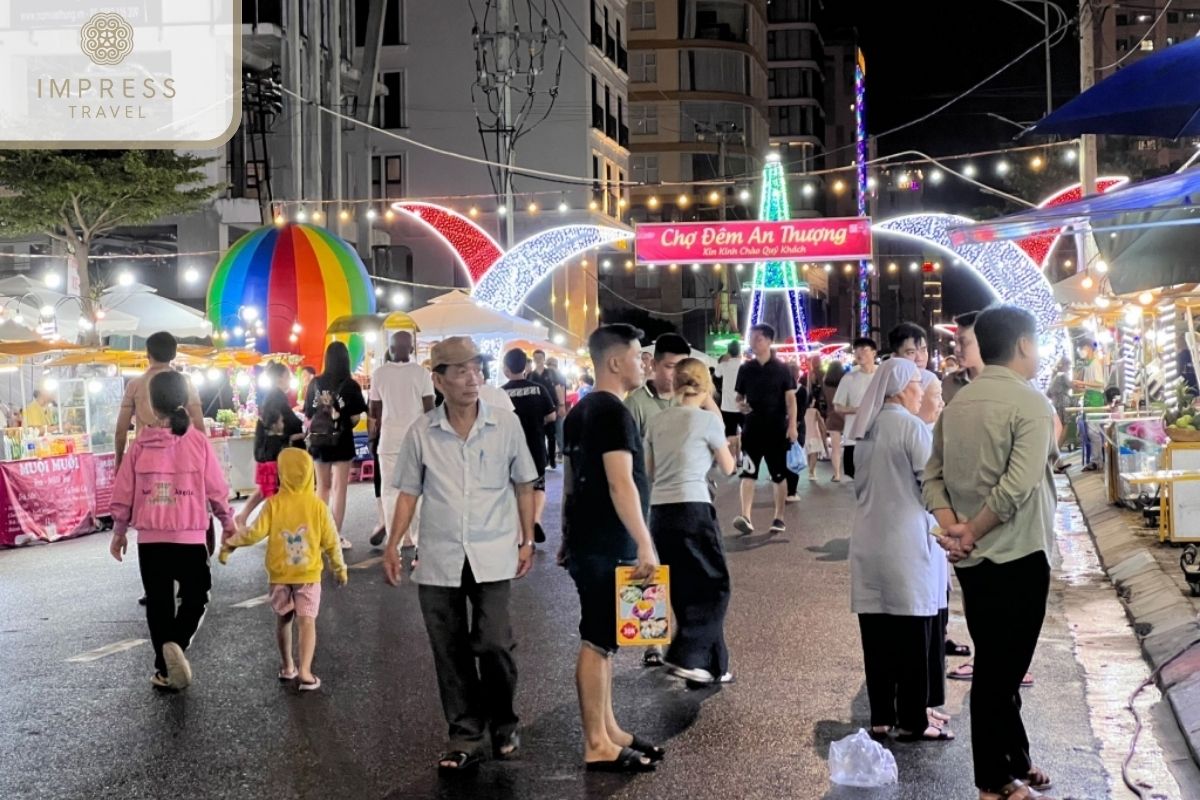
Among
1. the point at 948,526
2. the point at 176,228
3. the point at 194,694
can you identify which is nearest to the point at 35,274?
the point at 176,228

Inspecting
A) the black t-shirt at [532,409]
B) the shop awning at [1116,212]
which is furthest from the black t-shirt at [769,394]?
the shop awning at [1116,212]

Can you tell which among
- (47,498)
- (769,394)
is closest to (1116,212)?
(769,394)

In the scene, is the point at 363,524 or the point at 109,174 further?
the point at 109,174

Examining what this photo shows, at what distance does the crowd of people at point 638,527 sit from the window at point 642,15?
241ft

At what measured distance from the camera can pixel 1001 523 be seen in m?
5.49

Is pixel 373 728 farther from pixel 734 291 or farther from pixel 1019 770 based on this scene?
pixel 734 291

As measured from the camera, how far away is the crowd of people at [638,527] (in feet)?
18.2

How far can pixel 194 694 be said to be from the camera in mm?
7863

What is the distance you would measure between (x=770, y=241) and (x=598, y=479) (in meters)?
23.6

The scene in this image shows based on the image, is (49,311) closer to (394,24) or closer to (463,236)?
(463,236)

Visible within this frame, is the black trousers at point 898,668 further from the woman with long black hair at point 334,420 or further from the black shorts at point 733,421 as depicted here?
the black shorts at point 733,421

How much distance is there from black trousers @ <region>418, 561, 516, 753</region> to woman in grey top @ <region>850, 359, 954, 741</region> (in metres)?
1.63

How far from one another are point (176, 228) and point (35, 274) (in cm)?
373

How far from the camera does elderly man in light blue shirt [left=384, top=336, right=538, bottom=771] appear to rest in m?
6.33
